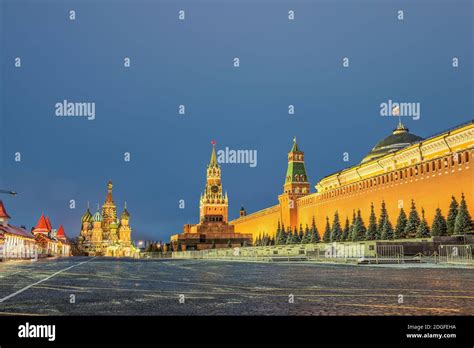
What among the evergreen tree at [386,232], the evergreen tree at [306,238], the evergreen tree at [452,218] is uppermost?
the evergreen tree at [452,218]

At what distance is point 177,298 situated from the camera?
6.70 m

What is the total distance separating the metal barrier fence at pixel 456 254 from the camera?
2004 centimetres

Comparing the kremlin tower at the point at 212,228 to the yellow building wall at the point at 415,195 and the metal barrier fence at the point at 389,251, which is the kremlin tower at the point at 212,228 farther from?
the metal barrier fence at the point at 389,251

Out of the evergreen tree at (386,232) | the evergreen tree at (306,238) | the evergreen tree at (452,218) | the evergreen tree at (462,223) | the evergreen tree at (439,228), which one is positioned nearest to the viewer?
the evergreen tree at (462,223)

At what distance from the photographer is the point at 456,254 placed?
21250 millimetres

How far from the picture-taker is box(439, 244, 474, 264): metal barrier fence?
20038 mm

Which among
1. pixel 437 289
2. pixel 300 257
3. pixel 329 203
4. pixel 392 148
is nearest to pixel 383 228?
pixel 300 257

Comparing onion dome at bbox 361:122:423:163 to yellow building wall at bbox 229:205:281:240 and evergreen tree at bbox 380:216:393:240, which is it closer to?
yellow building wall at bbox 229:205:281:240

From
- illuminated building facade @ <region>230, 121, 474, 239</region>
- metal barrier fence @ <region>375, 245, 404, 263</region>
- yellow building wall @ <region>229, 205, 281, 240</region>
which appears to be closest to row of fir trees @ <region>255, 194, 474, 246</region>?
illuminated building facade @ <region>230, 121, 474, 239</region>

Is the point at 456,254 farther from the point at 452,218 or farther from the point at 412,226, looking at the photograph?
the point at 412,226

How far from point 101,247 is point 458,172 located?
120m

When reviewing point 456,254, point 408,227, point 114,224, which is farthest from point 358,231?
point 114,224

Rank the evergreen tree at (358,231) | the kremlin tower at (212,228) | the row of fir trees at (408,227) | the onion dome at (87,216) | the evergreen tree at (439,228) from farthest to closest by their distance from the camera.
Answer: the onion dome at (87,216) < the kremlin tower at (212,228) < the evergreen tree at (358,231) < the evergreen tree at (439,228) < the row of fir trees at (408,227)

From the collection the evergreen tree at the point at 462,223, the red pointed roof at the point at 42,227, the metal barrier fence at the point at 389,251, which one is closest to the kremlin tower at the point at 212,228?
the red pointed roof at the point at 42,227
